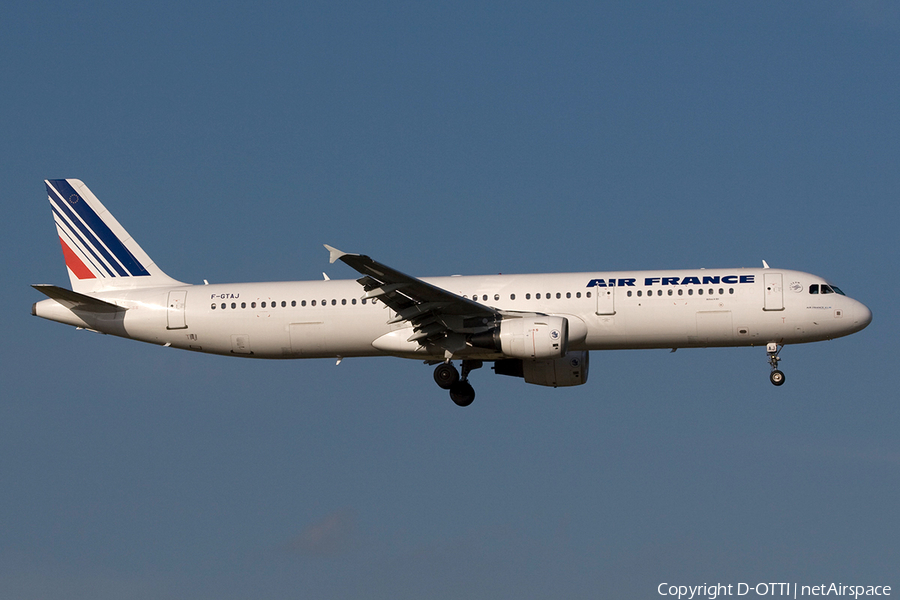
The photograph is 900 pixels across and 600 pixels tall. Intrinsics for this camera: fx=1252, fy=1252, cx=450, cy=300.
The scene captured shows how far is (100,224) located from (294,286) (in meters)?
9.68

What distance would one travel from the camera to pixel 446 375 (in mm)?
47938

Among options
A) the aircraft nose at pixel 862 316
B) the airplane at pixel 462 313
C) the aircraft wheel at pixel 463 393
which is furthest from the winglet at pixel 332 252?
the aircraft nose at pixel 862 316

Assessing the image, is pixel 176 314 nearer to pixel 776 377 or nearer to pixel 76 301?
pixel 76 301

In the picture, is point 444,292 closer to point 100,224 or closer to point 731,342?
point 731,342

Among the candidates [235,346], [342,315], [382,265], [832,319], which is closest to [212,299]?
[235,346]

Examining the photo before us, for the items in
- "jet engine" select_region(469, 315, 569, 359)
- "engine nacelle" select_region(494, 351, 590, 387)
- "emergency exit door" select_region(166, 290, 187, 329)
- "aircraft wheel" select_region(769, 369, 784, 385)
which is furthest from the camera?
"engine nacelle" select_region(494, 351, 590, 387)

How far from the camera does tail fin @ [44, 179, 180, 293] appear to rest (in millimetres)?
50938

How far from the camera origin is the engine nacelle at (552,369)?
164 ft

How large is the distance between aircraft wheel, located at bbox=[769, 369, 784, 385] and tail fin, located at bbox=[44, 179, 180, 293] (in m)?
24.0

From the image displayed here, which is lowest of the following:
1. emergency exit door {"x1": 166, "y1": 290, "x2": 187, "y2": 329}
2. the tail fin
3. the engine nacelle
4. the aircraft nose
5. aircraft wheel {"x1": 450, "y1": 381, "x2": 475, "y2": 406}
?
aircraft wheel {"x1": 450, "y1": 381, "x2": 475, "y2": 406}

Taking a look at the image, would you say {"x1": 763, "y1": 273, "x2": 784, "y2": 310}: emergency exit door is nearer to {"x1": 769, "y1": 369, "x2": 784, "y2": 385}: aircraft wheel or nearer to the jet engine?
{"x1": 769, "y1": 369, "x2": 784, "y2": 385}: aircraft wheel

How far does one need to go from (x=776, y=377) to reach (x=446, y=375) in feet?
40.2

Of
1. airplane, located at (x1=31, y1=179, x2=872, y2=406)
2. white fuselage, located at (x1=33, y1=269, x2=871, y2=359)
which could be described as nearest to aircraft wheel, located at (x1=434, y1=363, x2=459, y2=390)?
airplane, located at (x1=31, y1=179, x2=872, y2=406)

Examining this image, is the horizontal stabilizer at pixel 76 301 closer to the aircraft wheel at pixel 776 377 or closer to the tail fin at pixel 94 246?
the tail fin at pixel 94 246
